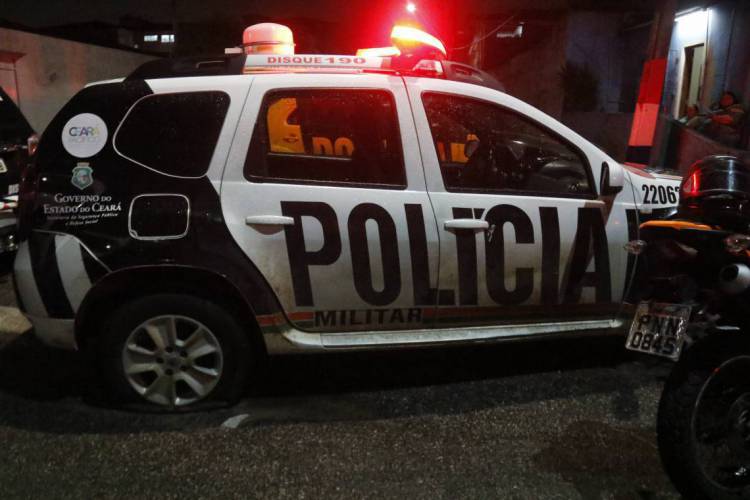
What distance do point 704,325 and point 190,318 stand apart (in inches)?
89.6

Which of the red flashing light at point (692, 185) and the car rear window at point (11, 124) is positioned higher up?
the car rear window at point (11, 124)

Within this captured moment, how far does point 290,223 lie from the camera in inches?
114

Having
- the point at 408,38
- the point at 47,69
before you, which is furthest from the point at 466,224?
the point at 47,69

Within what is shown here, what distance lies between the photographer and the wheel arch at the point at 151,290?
2857 mm

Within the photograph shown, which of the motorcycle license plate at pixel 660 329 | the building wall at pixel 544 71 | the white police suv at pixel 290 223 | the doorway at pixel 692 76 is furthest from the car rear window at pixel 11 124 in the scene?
Answer: the building wall at pixel 544 71

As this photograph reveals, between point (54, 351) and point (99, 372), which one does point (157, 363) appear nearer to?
point (99, 372)

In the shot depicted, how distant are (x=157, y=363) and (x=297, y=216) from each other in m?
0.98

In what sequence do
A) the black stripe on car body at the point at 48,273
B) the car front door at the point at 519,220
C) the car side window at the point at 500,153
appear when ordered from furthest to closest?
the car side window at the point at 500,153 → the car front door at the point at 519,220 → the black stripe on car body at the point at 48,273

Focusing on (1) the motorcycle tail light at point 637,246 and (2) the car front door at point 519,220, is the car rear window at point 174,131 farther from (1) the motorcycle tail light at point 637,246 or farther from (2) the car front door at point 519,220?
(1) the motorcycle tail light at point 637,246

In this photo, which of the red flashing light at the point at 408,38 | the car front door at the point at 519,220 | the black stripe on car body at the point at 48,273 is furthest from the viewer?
the red flashing light at the point at 408,38

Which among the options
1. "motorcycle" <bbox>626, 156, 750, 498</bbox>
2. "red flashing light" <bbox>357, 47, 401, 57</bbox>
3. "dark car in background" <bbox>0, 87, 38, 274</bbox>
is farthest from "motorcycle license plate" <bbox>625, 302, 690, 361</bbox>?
"dark car in background" <bbox>0, 87, 38, 274</bbox>

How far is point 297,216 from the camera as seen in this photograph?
292cm

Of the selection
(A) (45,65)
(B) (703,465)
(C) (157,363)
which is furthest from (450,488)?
(A) (45,65)

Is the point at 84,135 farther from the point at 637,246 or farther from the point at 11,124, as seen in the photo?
the point at 11,124
